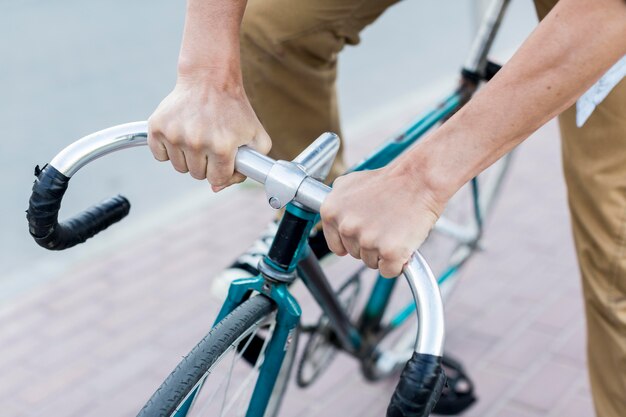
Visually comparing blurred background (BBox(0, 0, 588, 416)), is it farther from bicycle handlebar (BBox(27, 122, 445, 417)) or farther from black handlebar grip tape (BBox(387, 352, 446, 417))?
black handlebar grip tape (BBox(387, 352, 446, 417))

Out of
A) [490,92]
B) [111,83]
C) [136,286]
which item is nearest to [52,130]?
[111,83]

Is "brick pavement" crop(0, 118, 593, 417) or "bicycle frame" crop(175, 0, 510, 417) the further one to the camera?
"brick pavement" crop(0, 118, 593, 417)

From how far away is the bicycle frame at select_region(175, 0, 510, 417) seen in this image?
1575mm

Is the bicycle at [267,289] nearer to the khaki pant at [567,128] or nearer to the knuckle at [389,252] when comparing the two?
the knuckle at [389,252]

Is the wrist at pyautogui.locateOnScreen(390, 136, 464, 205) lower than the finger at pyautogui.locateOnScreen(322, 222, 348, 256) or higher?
higher

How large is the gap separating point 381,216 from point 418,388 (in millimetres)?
257

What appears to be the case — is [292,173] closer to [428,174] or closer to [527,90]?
[428,174]

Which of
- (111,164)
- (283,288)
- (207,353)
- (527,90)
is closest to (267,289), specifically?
(283,288)

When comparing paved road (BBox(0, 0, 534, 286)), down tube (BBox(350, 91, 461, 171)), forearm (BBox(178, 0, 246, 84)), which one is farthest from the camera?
paved road (BBox(0, 0, 534, 286))

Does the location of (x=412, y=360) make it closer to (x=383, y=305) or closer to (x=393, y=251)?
(x=393, y=251)

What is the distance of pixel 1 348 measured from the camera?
3.22m

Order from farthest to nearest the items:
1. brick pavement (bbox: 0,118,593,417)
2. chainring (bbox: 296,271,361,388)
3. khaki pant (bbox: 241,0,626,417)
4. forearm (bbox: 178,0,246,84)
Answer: brick pavement (bbox: 0,118,593,417) < chainring (bbox: 296,271,361,388) < khaki pant (bbox: 241,0,626,417) < forearm (bbox: 178,0,246,84)

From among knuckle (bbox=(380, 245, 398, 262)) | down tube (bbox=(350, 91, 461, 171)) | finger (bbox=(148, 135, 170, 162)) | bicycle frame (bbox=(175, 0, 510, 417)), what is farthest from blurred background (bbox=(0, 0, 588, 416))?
knuckle (bbox=(380, 245, 398, 262))

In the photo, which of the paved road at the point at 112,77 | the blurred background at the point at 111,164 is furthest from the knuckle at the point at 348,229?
the paved road at the point at 112,77
